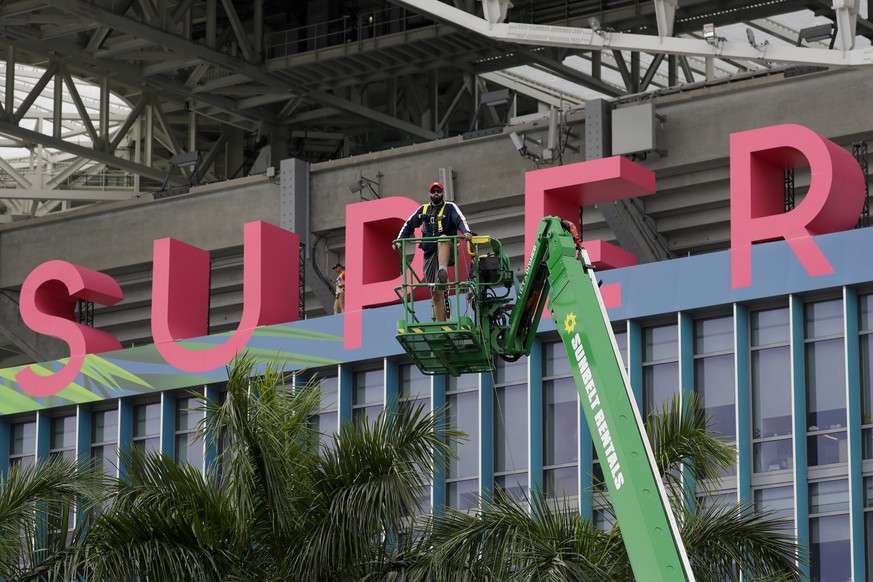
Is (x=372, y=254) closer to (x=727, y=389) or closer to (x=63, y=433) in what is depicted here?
(x=63, y=433)

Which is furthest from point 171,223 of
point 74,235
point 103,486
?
point 103,486

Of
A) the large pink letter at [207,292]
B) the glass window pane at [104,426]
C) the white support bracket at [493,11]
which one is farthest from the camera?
the glass window pane at [104,426]

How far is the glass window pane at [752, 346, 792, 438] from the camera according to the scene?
39.2 metres

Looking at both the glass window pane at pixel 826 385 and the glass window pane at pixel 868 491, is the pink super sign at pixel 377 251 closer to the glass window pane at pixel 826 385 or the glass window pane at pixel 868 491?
the glass window pane at pixel 826 385

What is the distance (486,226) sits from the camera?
50.6 meters

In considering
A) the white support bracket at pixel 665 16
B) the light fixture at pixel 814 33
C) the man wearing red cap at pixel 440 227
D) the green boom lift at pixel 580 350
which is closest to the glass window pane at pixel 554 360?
the white support bracket at pixel 665 16

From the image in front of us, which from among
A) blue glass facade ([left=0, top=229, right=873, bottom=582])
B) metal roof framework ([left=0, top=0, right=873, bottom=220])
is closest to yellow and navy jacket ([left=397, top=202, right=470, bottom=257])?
blue glass facade ([left=0, top=229, right=873, bottom=582])

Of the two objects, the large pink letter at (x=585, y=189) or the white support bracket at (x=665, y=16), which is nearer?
the white support bracket at (x=665, y=16)

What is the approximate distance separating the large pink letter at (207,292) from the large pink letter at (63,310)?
2.54 meters

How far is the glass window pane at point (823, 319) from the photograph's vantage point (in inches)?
1534

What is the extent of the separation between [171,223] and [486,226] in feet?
35.5

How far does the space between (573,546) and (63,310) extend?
33.1 m

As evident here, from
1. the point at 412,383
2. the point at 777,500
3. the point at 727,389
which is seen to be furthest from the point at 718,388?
the point at 412,383

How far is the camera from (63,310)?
174 feet
